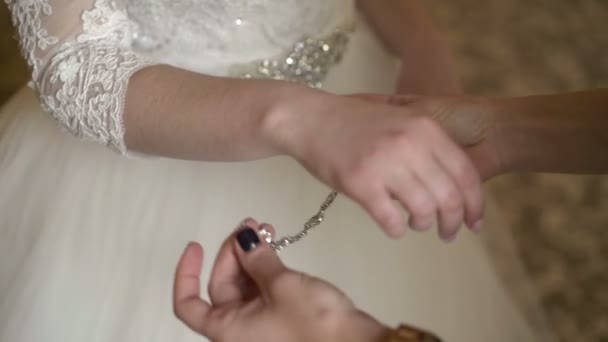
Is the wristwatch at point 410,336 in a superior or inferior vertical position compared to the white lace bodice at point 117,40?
inferior

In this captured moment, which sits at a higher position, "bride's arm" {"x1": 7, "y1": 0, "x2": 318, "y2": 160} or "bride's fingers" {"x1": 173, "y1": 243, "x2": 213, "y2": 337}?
"bride's arm" {"x1": 7, "y1": 0, "x2": 318, "y2": 160}

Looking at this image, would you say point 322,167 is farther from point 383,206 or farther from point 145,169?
point 145,169

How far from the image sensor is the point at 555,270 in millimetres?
1279

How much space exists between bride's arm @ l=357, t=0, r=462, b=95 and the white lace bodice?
0.37 feet

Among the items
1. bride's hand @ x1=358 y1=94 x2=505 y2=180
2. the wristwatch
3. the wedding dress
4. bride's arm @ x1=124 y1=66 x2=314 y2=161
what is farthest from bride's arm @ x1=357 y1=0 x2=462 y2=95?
the wristwatch

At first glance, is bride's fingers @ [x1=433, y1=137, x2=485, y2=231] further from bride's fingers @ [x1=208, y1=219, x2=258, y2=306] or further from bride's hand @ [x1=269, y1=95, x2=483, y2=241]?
bride's fingers @ [x1=208, y1=219, x2=258, y2=306]

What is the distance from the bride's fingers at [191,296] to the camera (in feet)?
1.43

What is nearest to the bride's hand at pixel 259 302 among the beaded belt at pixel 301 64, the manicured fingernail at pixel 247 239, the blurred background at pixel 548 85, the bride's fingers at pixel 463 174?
the manicured fingernail at pixel 247 239

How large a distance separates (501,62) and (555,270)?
52 centimetres

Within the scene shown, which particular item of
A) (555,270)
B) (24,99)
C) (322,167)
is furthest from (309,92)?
(555,270)

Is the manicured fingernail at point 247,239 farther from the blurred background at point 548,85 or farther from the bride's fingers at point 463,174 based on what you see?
the blurred background at point 548,85

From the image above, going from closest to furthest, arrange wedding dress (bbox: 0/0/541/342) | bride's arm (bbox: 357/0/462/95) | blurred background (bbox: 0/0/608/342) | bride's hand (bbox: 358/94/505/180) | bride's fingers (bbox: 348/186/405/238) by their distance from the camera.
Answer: bride's fingers (bbox: 348/186/405/238), bride's hand (bbox: 358/94/505/180), wedding dress (bbox: 0/0/541/342), bride's arm (bbox: 357/0/462/95), blurred background (bbox: 0/0/608/342)

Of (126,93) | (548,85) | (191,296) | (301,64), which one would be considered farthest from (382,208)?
(548,85)

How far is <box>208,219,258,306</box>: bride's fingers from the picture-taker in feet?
1.51
